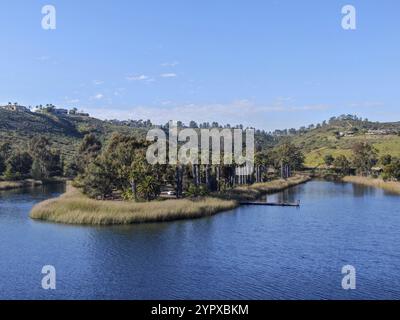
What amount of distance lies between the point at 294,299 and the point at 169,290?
7.89m

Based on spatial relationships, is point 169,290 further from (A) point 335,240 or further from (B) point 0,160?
(B) point 0,160

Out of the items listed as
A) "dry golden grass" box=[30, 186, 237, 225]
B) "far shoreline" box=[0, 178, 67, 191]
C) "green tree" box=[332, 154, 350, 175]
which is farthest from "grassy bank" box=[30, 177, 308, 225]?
"green tree" box=[332, 154, 350, 175]

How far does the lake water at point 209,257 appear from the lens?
Result: 34.3m

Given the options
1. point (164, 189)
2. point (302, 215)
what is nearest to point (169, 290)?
point (302, 215)

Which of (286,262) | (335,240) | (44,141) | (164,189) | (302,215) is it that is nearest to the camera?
(286,262)

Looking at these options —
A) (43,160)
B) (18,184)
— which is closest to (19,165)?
(43,160)

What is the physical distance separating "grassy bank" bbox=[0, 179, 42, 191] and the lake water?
133ft

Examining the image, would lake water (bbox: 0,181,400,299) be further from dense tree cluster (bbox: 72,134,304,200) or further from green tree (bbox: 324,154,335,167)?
green tree (bbox: 324,154,335,167)

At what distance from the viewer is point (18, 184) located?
365 feet

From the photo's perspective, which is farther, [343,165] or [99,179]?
[343,165]

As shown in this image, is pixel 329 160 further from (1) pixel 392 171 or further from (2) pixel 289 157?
(1) pixel 392 171

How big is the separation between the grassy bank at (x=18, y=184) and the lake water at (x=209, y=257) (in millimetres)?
40475

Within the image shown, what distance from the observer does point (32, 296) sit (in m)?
33.1

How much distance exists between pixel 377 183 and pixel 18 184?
81.2m
